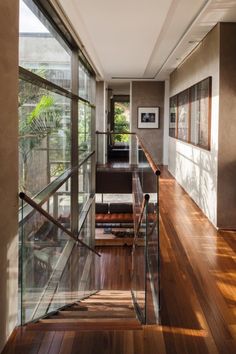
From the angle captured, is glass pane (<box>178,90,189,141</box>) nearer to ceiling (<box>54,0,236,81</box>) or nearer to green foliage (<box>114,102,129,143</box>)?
ceiling (<box>54,0,236,81</box>)

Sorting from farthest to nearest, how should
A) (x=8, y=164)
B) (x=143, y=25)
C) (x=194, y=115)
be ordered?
(x=194, y=115)
(x=143, y=25)
(x=8, y=164)

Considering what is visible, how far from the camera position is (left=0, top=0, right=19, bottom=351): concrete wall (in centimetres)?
239

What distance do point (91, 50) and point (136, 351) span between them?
6344mm

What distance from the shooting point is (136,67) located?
427 inches

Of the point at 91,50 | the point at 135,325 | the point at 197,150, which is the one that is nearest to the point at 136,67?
the point at 91,50

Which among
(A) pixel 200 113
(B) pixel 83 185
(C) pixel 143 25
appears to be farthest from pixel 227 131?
(B) pixel 83 185

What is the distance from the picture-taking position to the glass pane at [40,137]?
11.0 ft

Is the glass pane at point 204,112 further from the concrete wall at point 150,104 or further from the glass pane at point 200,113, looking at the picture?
the concrete wall at point 150,104

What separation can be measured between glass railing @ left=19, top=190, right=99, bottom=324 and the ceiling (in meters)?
2.26

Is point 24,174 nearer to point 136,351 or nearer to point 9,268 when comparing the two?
point 9,268

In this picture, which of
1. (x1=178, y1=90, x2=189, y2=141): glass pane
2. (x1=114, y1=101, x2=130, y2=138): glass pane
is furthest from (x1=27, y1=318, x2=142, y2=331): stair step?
(x1=114, y1=101, x2=130, y2=138): glass pane

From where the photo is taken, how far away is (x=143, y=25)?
6098 millimetres

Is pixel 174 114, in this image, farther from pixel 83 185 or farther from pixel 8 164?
pixel 8 164

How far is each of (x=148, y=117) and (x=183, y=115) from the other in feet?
15.2
